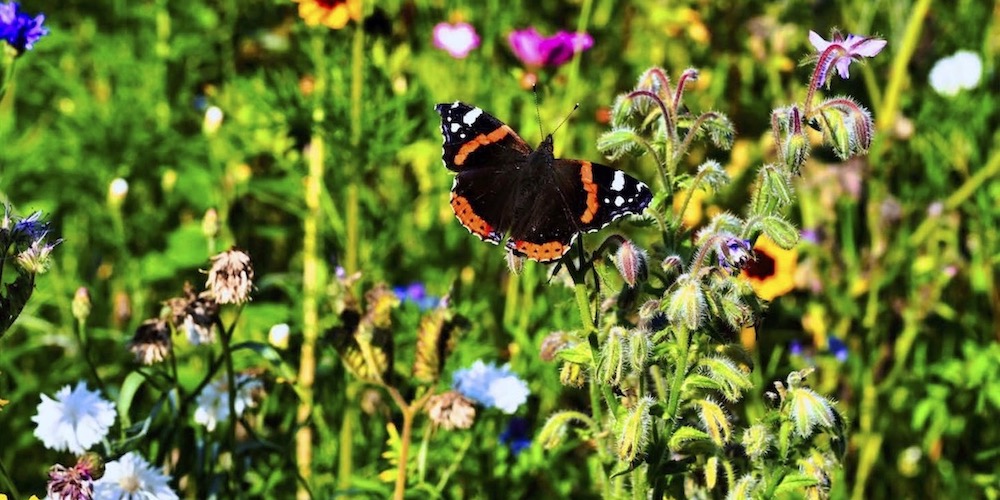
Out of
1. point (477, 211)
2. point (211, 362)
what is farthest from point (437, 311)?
point (211, 362)

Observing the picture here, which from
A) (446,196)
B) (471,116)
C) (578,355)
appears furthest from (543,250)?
(446,196)

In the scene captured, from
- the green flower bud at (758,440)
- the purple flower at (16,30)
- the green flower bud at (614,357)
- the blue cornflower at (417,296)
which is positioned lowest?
the green flower bud at (758,440)

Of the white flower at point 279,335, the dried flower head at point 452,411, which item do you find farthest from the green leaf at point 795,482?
the white flower at point 279,335

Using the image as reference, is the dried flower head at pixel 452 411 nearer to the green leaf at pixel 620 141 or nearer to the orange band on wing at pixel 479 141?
the orange band on wing at pixel 479 141

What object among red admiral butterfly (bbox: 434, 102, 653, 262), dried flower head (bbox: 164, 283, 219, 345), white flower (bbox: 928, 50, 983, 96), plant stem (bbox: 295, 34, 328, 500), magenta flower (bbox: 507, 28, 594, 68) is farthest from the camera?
white flower (bbox: 928, 50, 983, 96)

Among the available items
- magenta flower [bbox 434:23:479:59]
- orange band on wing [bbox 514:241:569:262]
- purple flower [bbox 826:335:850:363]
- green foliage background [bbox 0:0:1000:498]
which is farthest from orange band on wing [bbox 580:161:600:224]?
magenta flower [bbox 434:23:479:59]

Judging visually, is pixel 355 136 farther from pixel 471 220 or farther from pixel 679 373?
pixel 679 373

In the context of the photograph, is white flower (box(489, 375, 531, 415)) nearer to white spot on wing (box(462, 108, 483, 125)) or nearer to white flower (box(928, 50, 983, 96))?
white spot on wing (box(462, 108, 483, 125))
